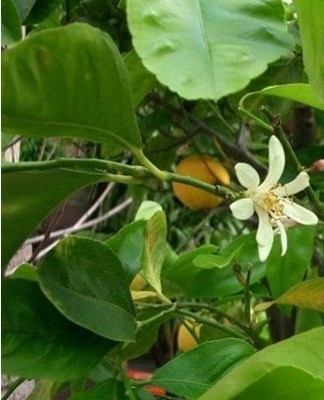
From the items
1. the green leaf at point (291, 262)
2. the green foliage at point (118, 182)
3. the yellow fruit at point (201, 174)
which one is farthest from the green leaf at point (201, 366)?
the yellow fruit at point (201, 174)

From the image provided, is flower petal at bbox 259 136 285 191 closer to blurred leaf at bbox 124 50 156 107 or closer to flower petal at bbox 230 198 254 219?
flower petal at bbox 230 198 254 219

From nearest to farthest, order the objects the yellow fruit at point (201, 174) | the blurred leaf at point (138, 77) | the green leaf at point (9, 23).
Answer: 1. the green leaf at point (9, 23)
2. the blurred leaf at point (138, 77)
3. the yellow fruit at point (201, 174)

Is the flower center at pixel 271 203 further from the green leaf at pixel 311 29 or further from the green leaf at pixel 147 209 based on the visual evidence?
the green leaf at pixel 147 209

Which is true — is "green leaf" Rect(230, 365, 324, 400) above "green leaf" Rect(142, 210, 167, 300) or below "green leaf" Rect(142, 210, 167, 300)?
above

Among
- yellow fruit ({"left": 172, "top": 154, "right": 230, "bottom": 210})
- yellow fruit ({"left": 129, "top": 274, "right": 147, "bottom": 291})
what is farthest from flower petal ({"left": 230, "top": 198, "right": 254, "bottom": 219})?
yellow fruit ({"left": 172, "top": 154, "right": 230, "bottom": 210})

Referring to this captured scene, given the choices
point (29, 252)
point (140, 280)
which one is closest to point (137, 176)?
point (140, 280)

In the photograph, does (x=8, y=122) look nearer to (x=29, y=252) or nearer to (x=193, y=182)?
(x=193, y=182)

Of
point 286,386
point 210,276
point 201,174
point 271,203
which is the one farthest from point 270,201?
point 201,174
